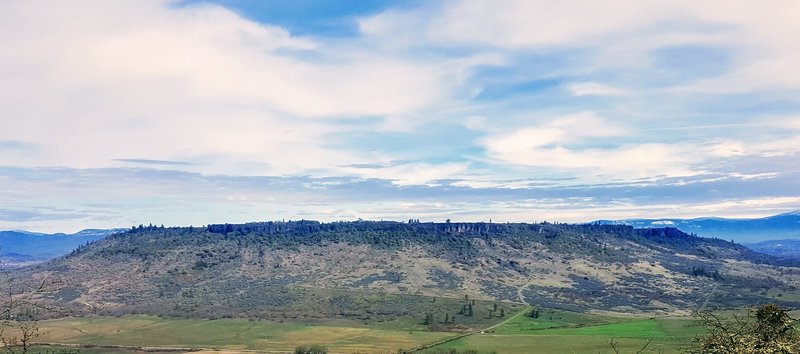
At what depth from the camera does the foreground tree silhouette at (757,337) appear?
79.1 ft

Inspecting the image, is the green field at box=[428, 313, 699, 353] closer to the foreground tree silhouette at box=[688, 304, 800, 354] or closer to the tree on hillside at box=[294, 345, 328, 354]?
the tree on hillside at box=[294, 345, 328, 354]

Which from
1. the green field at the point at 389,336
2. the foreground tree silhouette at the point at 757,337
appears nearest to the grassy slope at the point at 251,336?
the green field at the point at 389,336

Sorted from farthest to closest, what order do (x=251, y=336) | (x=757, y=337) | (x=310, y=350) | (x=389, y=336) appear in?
(x=251, y=336) → (x=389, y=336) → (x=310, y=350) → (x=757, y=337)

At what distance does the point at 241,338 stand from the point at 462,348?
216 feet

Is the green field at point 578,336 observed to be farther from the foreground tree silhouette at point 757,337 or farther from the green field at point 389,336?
the foreground tree silhouette at point 757,337

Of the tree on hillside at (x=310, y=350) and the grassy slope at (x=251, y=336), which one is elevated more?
the tree on hillside at (x=310, y=350)

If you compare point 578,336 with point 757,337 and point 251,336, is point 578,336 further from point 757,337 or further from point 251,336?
point 757,337

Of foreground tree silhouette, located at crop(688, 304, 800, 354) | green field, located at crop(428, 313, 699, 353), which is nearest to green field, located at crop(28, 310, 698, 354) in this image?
green field, located at crop(428, 313, 699, 353)

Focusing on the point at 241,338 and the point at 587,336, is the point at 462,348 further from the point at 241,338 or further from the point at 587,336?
the point at 241,338

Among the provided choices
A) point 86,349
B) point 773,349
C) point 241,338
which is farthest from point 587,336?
point 773,349

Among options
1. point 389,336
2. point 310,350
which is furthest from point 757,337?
point 389,336

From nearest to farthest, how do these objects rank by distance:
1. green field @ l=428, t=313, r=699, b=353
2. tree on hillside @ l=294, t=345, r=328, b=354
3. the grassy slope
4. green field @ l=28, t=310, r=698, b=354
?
green field @ l=428, t=313, r=699, b=353
tree on hillside @ l=294, t=345, r=328, b=354
green field @ l=28, t=310, r=698, b=354
the grassy slope

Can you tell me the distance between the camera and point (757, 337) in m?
26.3

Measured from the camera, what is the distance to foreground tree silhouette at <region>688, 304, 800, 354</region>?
2411 centimetres
